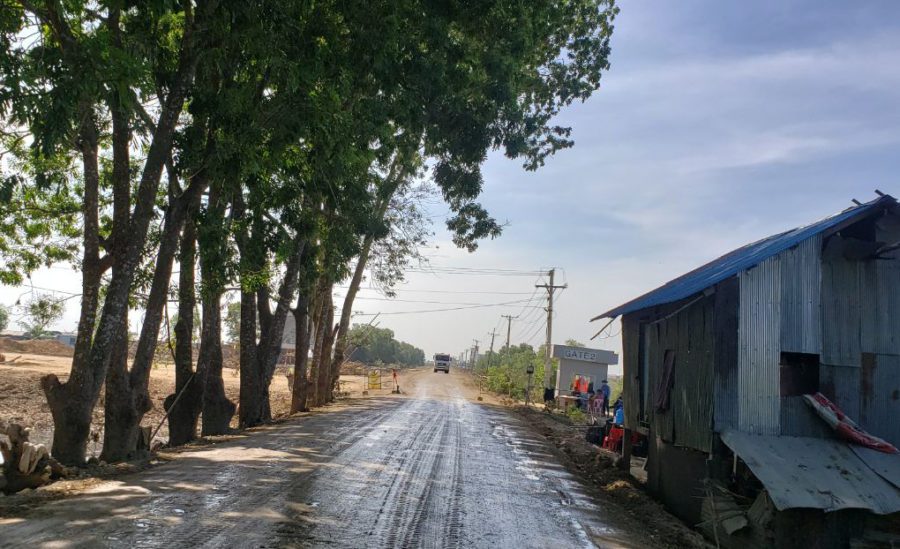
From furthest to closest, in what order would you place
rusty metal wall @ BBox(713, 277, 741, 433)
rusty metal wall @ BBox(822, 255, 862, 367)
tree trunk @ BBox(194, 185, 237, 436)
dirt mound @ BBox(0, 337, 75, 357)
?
dirt mound @ BBox(0, 337, 75, 357)
tree trunk @ BBox(194, 185, 237, 436)
rusty metal wall @ BBox(822, 255, 862, 367)
rusty metal wall @ BBox(713, 277, 741, 433)

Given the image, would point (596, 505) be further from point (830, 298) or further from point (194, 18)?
point (194, 18)

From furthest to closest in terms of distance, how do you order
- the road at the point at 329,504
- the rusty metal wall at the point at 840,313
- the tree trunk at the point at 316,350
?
the tree trunk at the point at 316,350, the rusty metal wall at the point at 840,313, the road at the point at 329,504

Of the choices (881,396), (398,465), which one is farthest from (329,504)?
(881,396)

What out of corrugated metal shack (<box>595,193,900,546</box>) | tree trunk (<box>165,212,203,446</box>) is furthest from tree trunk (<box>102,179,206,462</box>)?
corrugated metal shack (<box>595,193,900,546</box>)

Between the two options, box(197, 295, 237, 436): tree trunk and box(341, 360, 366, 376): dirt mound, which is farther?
box(341, 360, 366, 376): dirt mound

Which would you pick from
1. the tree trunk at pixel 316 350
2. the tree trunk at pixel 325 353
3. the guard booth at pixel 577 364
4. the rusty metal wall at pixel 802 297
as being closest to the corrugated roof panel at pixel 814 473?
the rusty metal wall at pixel 802 297

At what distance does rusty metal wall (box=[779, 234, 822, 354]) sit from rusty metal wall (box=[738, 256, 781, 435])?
13cm

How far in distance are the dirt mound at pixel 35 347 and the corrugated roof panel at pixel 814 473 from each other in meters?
60.3

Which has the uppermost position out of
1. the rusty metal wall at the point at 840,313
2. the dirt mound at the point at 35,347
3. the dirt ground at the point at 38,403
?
the rusty metal wall at the point at 840,313

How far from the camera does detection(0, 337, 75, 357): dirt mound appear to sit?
190 feet

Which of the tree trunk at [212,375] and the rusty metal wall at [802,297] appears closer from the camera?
the rusty metal wall at [802,297]

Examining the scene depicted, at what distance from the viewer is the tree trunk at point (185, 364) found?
16.4 metres

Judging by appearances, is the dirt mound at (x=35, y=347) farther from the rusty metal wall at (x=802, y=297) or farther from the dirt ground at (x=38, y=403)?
the rusty metal wall at (x=802, y=297)

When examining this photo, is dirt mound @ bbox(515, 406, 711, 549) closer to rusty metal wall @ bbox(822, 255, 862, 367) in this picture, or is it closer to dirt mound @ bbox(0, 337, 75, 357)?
rusty metal wall @ bbox(822, 255, 862, 367)
